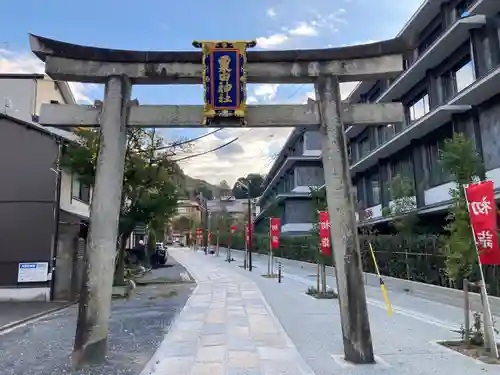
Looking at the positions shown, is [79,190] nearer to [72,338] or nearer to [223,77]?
[72,338]

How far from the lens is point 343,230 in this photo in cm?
632

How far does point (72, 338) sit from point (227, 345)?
3.23 m

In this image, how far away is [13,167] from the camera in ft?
44.4

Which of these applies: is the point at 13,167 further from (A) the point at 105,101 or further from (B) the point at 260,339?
(B) the point at 260,339

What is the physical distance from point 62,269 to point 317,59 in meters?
11.0

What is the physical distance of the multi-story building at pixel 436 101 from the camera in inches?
627

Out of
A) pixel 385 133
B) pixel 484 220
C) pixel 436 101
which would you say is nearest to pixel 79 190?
pixel 484 220

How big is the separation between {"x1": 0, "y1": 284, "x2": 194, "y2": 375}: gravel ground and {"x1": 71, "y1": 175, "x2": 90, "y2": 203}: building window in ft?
16.8

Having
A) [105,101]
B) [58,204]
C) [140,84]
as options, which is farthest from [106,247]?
[58,204]

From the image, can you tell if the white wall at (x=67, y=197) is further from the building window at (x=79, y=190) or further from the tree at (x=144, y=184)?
the tree at (x=144, y=184)

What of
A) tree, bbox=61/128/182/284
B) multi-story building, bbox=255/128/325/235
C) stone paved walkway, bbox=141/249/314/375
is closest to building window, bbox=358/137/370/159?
multi-story building, bbox=255/128/325/235

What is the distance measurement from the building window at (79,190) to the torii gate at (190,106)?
29.9ft

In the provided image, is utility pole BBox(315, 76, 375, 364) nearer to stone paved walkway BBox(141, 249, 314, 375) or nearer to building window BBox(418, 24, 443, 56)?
stone paved walkway BBox(141, 249, 314, 375)

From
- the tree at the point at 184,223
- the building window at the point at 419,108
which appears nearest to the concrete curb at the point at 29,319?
the building window at the point at 419,108
